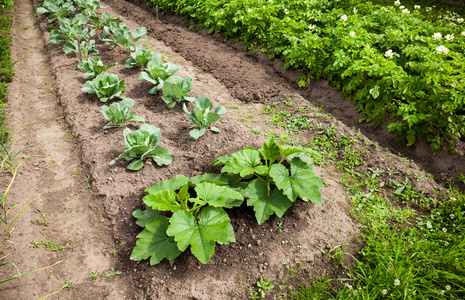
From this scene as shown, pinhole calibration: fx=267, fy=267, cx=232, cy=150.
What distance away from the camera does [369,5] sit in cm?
573

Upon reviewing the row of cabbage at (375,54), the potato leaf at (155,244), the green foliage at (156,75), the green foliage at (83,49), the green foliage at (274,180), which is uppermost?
the row of cabbage at (375,54)

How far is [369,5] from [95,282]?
270 inches

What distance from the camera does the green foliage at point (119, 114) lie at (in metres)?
3.54

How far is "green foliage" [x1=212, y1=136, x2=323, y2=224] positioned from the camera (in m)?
2.44

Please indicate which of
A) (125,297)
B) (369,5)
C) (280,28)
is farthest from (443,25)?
(125,297)

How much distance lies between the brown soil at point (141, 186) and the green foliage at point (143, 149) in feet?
0.36

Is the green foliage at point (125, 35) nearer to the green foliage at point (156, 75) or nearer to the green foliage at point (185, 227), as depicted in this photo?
the green foliage at point (156, 75)

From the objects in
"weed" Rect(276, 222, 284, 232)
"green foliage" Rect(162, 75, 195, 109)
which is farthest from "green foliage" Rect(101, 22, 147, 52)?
"weed" Rect(276, 222, 284, 232)

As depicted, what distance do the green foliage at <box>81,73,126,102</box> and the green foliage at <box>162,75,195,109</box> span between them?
749 mm

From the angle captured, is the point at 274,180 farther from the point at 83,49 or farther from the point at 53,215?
the point at 83,49

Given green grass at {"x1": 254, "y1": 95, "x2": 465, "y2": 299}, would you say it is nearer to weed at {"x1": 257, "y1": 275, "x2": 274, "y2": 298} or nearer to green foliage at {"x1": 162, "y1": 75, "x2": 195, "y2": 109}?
weed at {"x1": 257, "y1": 275, "x2": 274, "y2": 298}

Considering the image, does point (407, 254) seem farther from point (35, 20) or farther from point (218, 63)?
point (35, 20)

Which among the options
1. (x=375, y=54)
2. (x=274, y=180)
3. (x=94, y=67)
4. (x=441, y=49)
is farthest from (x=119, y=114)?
(x=441, y=49)

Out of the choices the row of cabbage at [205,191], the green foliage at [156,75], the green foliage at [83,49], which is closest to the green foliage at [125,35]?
the green foliage at [83,49]
